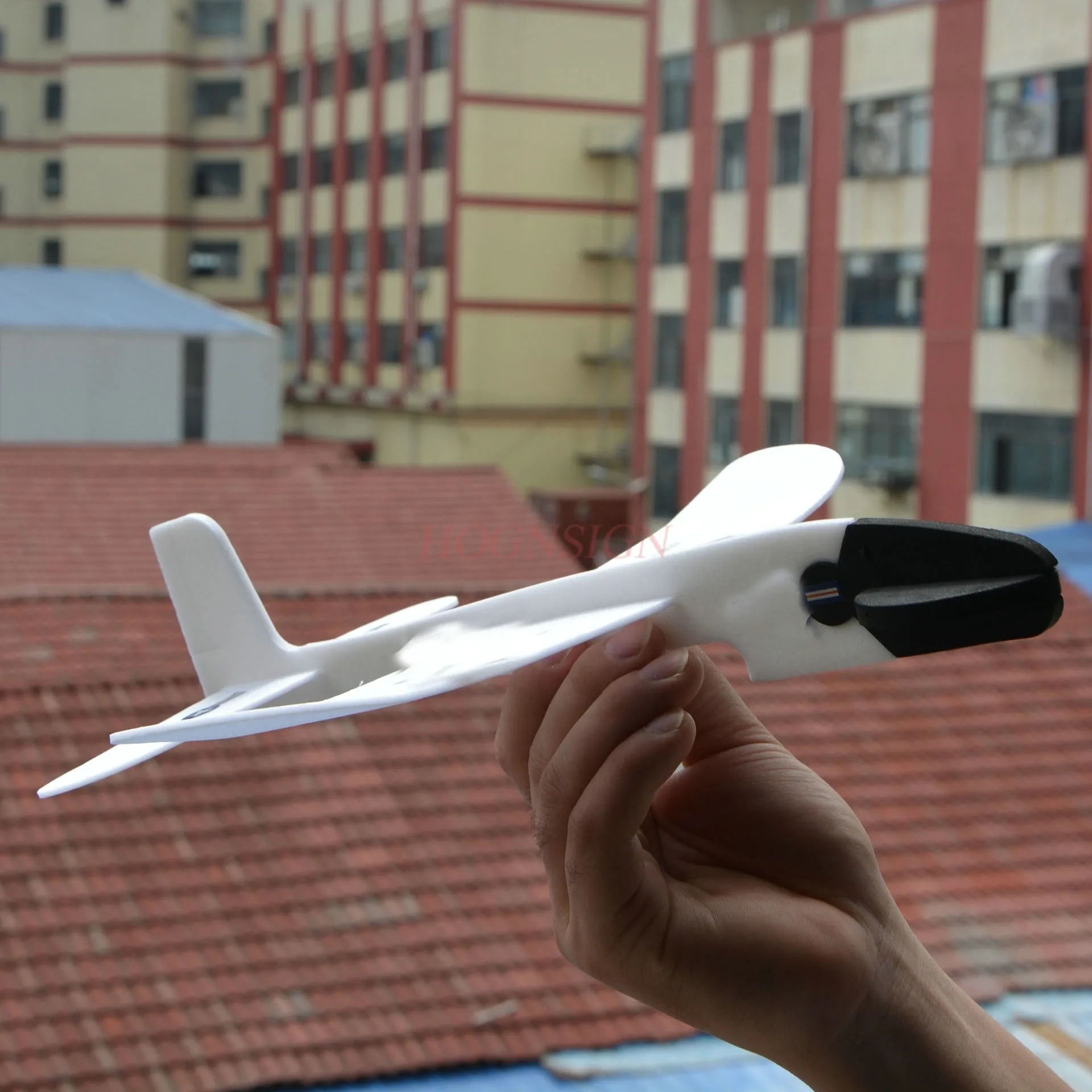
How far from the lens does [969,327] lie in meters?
12.1

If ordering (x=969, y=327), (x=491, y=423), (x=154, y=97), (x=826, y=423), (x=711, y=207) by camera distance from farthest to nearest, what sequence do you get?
1. (x=154, y=97)
2. (x=491, y=423)
3. (x=711, y=207)
4. (x=826, y=423)
5. (x=969, y=327)

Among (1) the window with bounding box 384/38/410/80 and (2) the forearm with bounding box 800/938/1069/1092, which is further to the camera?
(1) the window with bounding box 384/38/410/80

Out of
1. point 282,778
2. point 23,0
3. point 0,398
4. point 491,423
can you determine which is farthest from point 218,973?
point 23,0

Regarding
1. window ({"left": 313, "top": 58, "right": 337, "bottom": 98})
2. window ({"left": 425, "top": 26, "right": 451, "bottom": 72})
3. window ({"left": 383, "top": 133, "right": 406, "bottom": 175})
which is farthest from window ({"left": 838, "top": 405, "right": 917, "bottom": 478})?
window ({"left": 313, "top": 58, "right": 337, "bottom": 98})

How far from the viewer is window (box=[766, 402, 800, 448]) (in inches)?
548

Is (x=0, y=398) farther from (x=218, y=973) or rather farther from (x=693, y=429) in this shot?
(x=218, y=973)

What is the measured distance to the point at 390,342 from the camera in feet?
67.0

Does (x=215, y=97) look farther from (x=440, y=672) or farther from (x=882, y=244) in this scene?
(x=440, y=672)

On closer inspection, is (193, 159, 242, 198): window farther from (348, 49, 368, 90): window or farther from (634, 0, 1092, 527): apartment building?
(634, 0, 1092, 527): apartment building

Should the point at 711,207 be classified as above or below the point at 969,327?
above

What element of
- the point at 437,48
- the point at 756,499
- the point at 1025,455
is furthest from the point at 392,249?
the point at 756,499

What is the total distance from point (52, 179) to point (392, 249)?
7500mm

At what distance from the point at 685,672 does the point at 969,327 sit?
458 inches

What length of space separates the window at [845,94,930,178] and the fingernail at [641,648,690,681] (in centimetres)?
1207
